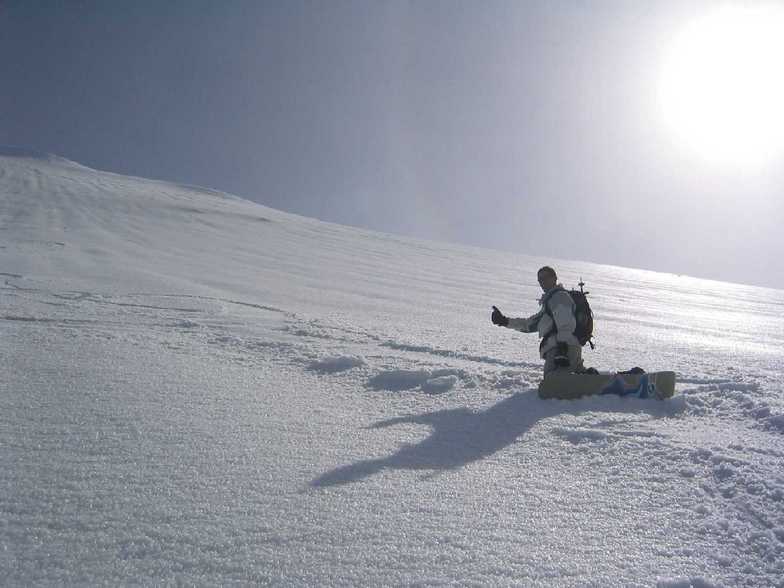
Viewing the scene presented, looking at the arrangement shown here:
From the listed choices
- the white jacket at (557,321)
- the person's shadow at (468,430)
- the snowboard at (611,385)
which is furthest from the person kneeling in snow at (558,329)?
the person's shadow at (468,430)

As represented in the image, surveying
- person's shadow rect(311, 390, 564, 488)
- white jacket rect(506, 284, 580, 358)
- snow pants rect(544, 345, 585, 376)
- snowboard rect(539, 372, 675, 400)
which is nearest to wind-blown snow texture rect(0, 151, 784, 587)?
person's shadow rect(311, 390, 564, 488)

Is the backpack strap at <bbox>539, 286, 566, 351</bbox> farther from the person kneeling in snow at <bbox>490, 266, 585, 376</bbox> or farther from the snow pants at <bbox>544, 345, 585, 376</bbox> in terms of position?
the snow pants at <bbox>544, 345, 585, 376</bbox>

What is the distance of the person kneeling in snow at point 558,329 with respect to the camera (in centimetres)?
405

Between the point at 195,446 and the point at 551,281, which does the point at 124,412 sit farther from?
the point at 551,281

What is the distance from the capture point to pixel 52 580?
5.36 feet

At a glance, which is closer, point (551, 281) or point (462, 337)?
point (551, 281)

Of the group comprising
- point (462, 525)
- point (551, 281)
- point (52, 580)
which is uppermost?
point (551, 281)

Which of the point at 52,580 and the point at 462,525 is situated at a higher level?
the point at 462,525

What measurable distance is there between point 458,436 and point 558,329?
147 cm

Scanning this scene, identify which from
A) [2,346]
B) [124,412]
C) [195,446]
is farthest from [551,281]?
[2,346]

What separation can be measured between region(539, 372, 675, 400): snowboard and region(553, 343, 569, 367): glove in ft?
0.68

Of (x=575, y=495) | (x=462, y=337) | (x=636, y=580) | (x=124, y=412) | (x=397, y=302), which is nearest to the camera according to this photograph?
(x=636, y=580)

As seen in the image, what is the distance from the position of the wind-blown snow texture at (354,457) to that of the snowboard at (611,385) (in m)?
0.12

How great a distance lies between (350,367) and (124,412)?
6.49 feet
